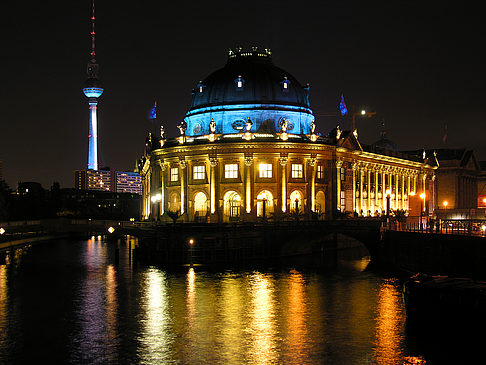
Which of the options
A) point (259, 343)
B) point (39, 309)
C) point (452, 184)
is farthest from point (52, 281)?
point (452, 184)

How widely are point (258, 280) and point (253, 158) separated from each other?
3761cm

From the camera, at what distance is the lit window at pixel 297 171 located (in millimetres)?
102375

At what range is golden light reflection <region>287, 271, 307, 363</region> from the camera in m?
38.9

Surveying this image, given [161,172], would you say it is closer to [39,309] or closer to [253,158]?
[253,158]

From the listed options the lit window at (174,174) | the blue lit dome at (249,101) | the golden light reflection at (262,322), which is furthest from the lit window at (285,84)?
the golden light reflection at (262,322)

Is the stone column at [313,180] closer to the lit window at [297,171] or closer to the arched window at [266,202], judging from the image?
the lit window at [297,171]

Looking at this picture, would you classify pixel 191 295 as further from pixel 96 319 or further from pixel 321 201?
pixel 321 201

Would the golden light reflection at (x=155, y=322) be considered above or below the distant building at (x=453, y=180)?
below

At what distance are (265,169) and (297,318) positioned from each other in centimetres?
Answer: 5490

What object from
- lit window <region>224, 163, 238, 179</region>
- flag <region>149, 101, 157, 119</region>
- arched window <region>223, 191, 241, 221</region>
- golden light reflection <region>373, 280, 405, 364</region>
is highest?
flag <region>149, 101, 157, 119</region>

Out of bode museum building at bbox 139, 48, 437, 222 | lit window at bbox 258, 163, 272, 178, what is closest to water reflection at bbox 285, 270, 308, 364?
bode museum building at bbox 139, 48, 437, 222

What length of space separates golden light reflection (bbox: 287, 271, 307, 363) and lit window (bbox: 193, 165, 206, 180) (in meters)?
39.5

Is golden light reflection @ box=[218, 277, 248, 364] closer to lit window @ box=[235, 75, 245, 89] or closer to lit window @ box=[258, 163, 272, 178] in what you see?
lit window @ box=[258, 163, 272, 178]

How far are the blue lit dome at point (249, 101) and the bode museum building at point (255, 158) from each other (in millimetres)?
173
